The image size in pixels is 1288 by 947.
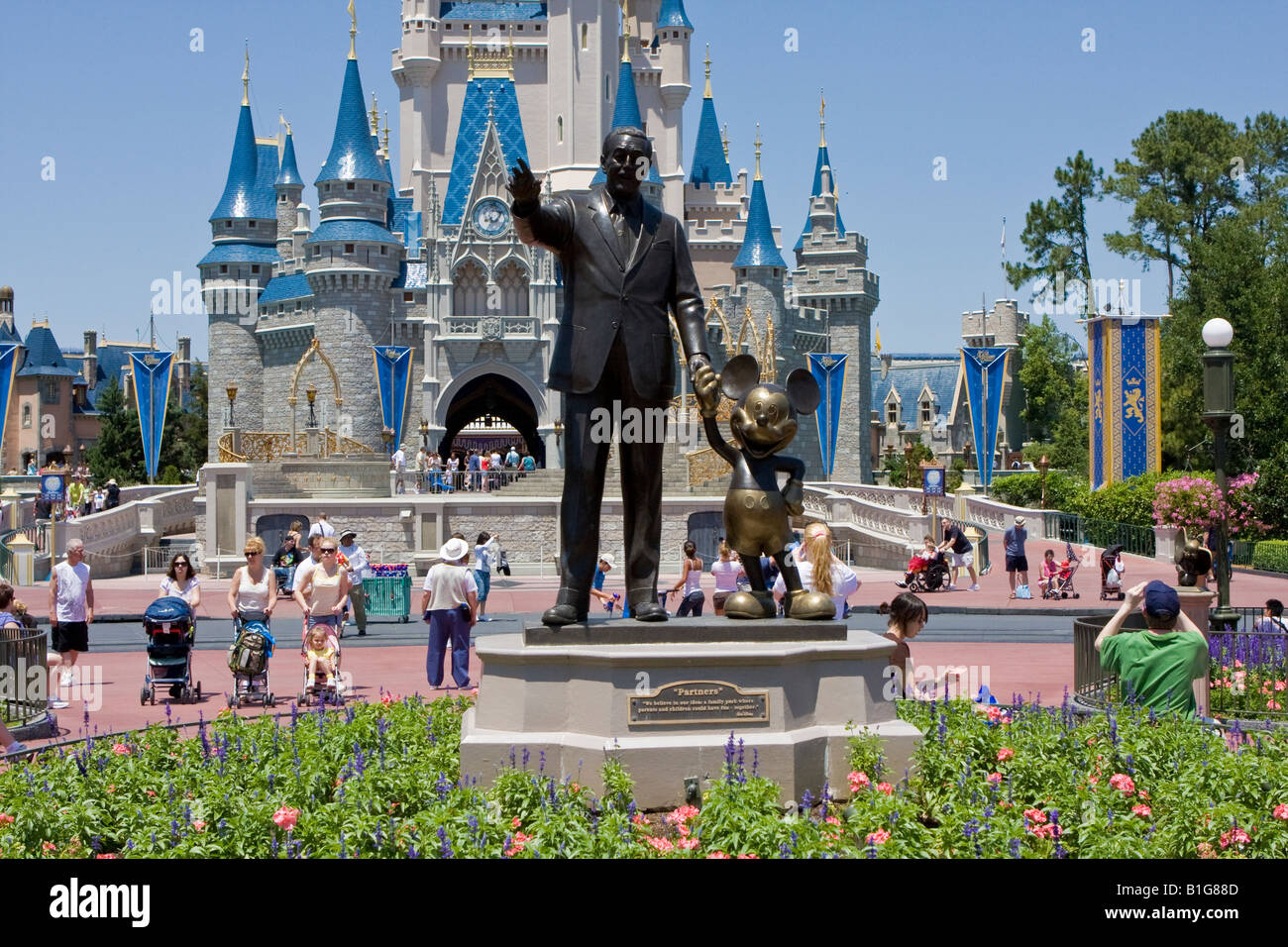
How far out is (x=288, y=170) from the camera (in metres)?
61.3

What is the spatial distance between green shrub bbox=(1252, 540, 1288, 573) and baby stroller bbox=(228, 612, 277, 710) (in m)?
19.3

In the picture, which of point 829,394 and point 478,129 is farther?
point 478,129

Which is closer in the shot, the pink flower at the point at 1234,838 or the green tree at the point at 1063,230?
the pink flower at the point at 1234,838

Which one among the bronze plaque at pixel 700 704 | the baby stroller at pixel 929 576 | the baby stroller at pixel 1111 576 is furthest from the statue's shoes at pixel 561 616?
the baby stroller at pixel 929 576

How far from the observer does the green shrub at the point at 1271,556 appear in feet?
80.2

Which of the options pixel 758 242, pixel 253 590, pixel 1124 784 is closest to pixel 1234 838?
pixel 1124 784

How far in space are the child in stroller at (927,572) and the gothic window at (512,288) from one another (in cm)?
3198

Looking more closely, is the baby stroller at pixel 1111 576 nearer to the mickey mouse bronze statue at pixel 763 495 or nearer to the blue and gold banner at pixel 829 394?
the mickey mouse bronze statue at pixel 763 495

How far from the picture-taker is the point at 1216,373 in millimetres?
11320

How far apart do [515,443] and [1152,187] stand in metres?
31.5

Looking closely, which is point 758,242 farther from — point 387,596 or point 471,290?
point 387,596

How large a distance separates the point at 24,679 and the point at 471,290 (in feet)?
142
